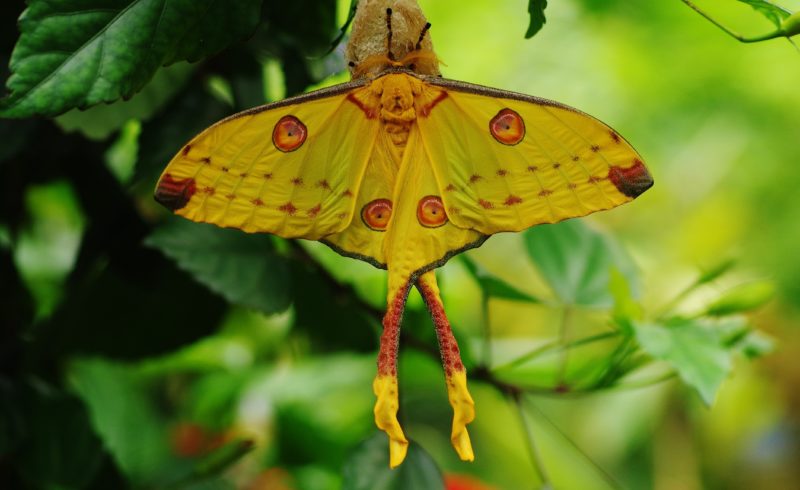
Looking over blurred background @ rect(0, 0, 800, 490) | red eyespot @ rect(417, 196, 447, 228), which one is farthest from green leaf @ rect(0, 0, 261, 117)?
red eyespot @ rect(417, 196, 447, 228)

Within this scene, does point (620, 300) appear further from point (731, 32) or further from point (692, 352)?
point (731, 32)

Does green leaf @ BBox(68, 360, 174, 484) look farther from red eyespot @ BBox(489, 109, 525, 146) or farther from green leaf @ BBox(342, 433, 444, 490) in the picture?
red eyespot @ BBox(489, 109, 525, 146)

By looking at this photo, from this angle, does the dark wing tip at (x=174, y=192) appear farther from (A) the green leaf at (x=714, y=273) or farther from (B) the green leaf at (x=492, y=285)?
(A) the green leaf at (x=714, y=273)

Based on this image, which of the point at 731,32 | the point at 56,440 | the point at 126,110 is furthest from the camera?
the point at 56,440

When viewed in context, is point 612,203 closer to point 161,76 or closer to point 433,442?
point 161,76

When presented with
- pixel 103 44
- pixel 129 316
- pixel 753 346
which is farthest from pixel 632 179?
pixel 129 316

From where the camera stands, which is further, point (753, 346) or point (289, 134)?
point (753, 346)
